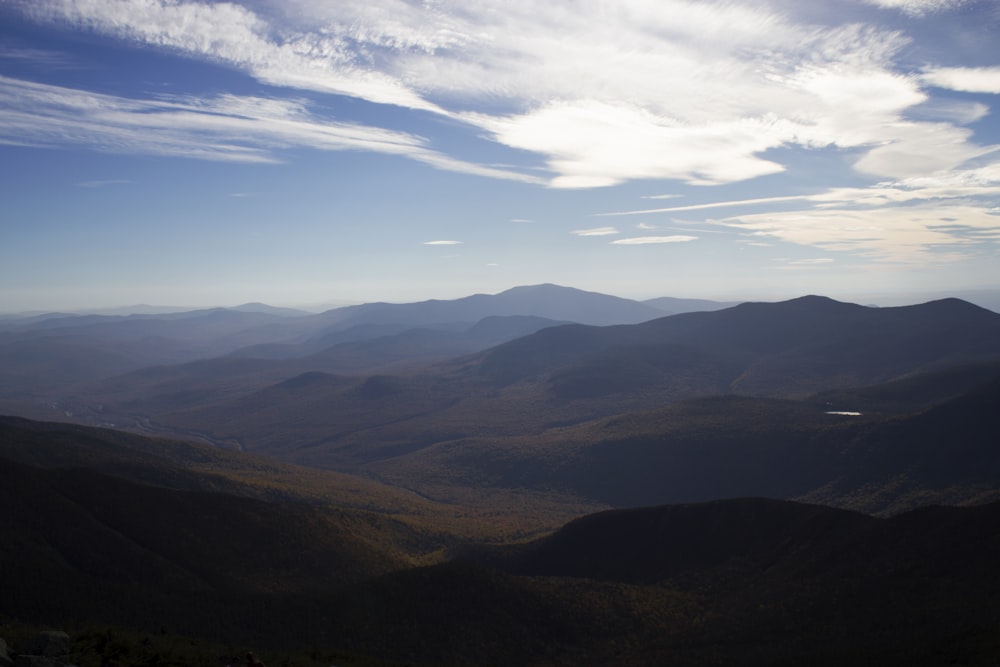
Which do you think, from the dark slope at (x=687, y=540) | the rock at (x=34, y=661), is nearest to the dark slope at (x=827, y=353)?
the dark slope at (x=687, y=540)

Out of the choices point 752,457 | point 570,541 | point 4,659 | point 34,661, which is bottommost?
point 752,457

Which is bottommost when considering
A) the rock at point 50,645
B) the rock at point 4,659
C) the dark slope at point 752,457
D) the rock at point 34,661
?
the dark slope at point 752,457

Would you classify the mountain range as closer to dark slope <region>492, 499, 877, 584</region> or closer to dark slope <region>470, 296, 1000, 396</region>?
dark slope <region>492, 499, 877, 584</region>

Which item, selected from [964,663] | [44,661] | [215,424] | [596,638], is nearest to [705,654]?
[596,638]

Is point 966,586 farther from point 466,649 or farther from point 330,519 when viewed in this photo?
point 330,519

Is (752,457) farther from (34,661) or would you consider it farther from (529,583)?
(34,661)

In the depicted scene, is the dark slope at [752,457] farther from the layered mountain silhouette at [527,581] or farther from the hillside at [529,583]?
the layered mountain silhouette at [527,581]

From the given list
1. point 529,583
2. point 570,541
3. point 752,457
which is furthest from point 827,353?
point 529,583

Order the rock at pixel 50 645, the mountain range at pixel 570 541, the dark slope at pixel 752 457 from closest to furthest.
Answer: the rock at pixel 50 645, the mountain range at pixel 570 541, the dark slope at pixel 752 457

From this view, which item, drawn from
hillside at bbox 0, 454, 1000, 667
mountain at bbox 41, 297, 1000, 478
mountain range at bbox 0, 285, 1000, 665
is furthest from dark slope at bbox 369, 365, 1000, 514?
hillside at bbox 0, 454, 1000, 667

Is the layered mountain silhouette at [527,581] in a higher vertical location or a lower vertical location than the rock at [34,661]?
lower

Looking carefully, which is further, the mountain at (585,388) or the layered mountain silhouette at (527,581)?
the mountain at (585,388)
